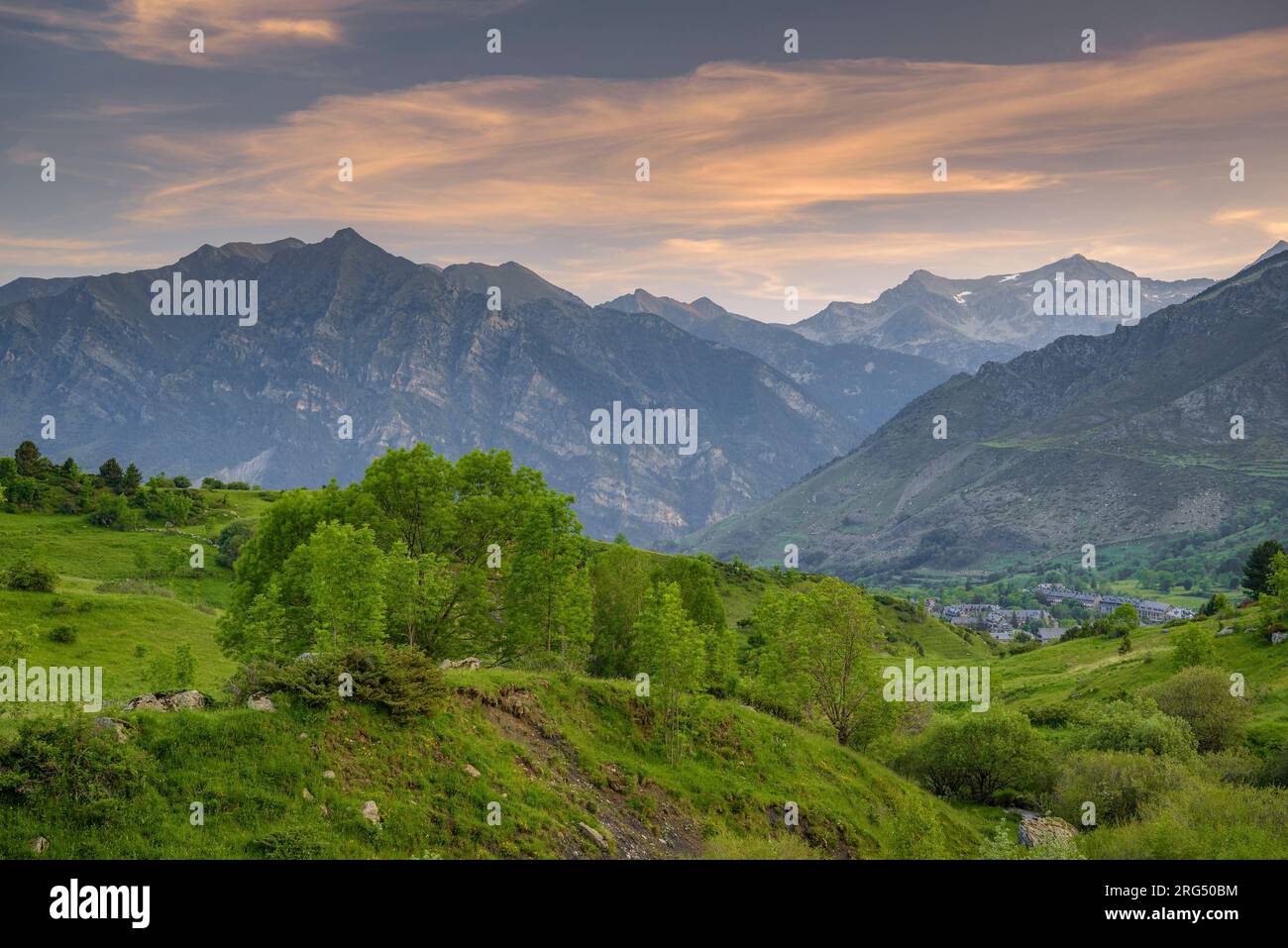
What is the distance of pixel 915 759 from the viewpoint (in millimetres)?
64125

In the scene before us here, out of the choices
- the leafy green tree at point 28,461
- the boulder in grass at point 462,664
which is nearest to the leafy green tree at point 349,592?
the boulder in grass at point 462,664

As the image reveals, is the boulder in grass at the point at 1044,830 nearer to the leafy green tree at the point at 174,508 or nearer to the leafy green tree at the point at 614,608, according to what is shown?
the leafy green tree at the point at 614,608

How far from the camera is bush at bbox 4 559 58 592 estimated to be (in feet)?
224

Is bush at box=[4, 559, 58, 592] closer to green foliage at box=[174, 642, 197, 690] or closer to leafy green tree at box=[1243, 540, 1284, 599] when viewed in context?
green foliage at box=[174, 642, 197, 690]

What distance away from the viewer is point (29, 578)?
225 ft

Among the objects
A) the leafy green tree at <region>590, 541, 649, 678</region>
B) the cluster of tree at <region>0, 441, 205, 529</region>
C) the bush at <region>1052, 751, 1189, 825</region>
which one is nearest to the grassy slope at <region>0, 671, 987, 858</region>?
the bush at <region>1052, 751, 1189, 825</region>

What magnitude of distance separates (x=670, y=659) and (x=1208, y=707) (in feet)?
166

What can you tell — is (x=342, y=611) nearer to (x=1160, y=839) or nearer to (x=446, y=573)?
(x=446, y=573)

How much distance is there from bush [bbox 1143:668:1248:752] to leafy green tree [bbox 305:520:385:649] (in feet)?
195

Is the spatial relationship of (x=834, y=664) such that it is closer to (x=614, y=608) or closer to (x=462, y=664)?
(x=614, y=608)

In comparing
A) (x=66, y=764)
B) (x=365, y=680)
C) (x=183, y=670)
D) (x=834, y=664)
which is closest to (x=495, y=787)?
(x=365, y=680)

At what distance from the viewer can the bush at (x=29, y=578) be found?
68375 mm

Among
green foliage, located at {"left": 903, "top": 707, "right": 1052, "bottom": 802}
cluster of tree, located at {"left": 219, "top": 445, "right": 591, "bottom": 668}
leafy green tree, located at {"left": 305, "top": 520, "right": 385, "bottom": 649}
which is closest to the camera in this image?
leafy green tree, located at {"left": 305, "top": 520, "right": 385, "bottom": 649}
